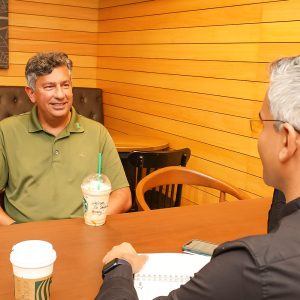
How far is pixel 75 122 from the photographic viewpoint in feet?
7.53

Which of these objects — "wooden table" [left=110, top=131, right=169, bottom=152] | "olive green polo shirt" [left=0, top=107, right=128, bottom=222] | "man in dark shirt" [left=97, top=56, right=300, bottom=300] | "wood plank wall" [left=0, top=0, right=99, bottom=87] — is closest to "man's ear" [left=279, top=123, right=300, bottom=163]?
"man in dark shirt" [left=97, top=56, right=300, bottom=300]

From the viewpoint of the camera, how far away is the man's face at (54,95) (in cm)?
225

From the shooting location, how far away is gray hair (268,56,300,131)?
90 centimetres

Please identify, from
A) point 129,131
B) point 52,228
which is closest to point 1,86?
point 129,131

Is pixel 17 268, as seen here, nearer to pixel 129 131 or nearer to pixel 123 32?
pixel 129 131

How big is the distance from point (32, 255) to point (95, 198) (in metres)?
0.57

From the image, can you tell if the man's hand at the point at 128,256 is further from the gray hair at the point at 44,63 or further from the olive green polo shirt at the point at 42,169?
the gray hair at the point at 44,63

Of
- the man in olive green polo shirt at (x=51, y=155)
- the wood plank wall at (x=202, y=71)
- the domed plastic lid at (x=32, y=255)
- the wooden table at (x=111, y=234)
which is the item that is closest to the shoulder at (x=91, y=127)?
the man in olive green polo shirt at (x=51, y=155)

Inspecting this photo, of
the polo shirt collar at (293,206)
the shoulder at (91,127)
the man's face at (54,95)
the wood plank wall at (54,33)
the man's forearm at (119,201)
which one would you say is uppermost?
the wood plank wall at (54,33)

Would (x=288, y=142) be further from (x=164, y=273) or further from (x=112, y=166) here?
(x=112, y=166)

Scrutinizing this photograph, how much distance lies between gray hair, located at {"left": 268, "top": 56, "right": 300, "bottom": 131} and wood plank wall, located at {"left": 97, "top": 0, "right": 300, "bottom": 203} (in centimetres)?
171

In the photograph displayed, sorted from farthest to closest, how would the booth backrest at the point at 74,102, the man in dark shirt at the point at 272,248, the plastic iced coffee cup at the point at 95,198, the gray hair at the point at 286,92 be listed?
the booth backrest at the point at 74,102, the plastic iced coffee cup at the point at 95,198, the gray hair at the point at 286,92, the man in dark shirt at the point at 272,248

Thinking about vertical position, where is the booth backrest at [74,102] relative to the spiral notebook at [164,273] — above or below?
above

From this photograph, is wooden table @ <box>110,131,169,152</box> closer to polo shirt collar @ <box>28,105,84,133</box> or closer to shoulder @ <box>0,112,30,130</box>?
polo shirt collar @ <box>28,105,84,133</box>
